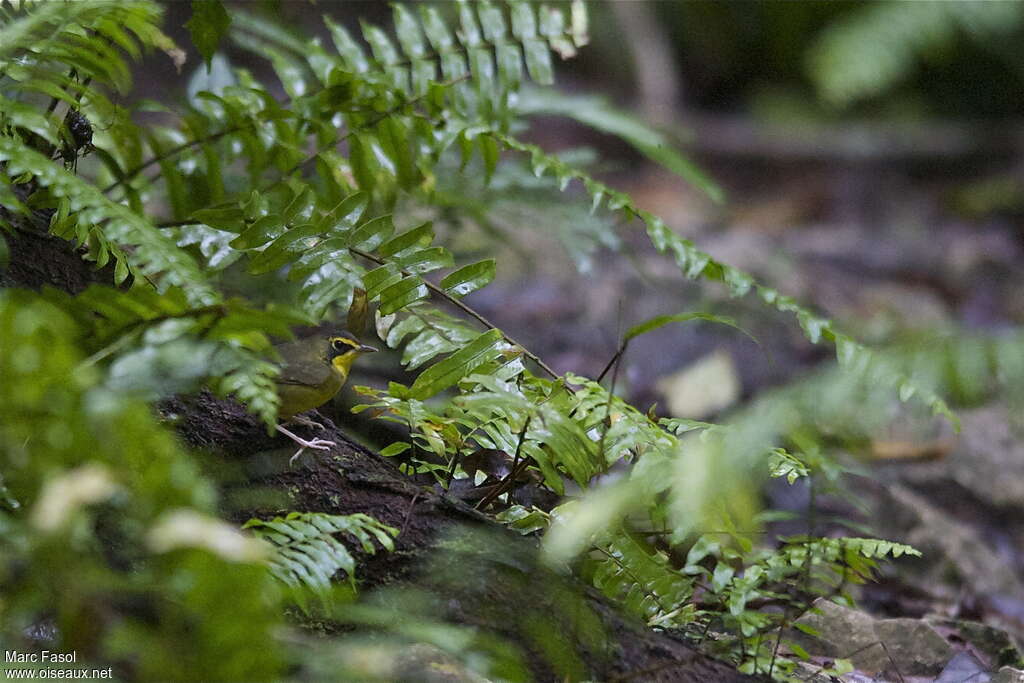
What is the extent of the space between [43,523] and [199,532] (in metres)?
0.19

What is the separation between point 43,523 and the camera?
3.75 ft

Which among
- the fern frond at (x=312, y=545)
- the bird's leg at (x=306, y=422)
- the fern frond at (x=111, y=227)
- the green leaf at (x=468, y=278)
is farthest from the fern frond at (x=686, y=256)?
the fern frond at (x=312, y=545)

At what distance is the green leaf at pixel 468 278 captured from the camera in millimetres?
2465

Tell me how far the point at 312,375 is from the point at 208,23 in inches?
46.1

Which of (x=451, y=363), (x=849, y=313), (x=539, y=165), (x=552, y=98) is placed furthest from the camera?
(x=849, y=313)

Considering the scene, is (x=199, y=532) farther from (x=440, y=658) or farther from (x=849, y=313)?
(x=849, y=313)

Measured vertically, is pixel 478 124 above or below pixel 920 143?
above

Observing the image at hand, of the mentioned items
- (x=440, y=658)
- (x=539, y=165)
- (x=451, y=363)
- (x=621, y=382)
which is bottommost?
(x=621, y=382)

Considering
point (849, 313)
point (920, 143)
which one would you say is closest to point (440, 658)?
point (849, 313)

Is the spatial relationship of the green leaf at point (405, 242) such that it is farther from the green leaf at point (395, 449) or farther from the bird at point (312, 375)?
the green leaf at point (395, 449)

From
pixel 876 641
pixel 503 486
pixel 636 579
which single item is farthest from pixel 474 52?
pixel 876 641

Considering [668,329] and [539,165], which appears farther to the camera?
[668,329]

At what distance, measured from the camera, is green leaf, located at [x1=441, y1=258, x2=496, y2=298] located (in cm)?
246

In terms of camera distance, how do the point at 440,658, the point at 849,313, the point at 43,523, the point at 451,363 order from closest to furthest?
1. the point at 43,523
2. the point at 440,658
3. the point at 451,363
4. the point at 849,313
